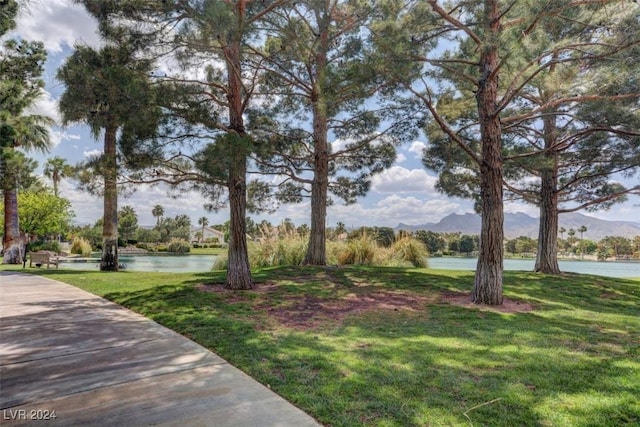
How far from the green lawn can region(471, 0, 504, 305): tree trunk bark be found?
27.9 inches

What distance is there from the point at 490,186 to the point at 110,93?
21.6ft

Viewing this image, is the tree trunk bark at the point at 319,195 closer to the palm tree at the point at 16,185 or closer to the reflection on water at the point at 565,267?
the reflection on water at the point at 565,267

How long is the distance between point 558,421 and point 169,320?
169 inches

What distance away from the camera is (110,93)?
6.16 metres

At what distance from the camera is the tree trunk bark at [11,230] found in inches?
534

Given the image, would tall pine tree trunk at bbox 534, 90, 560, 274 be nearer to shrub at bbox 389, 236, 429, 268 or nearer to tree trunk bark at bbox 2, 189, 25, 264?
shrub at bbox 389, 236, 429, 268

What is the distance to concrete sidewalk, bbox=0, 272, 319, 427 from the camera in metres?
2.36

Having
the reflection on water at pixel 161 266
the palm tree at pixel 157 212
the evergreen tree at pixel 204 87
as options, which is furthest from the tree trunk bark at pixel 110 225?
the palm tree at pixel 157 212

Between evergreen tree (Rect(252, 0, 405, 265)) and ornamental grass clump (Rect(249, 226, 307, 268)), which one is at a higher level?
evergreen tree (Rect(252, 0, 405, 265))

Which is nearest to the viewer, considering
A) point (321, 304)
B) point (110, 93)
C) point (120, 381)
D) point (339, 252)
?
point (120, 381)

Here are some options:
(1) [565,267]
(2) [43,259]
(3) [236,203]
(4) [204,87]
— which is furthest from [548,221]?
(2) [43,259]

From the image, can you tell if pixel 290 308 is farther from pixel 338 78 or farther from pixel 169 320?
pixel 338 78

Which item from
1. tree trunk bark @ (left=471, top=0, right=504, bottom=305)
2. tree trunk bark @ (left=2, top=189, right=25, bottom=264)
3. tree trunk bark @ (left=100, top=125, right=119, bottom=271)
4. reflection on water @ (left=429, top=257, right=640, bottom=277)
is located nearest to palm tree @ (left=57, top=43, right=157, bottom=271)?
tree trunk bark @ (left=100, top=125, right=119, bottom=271)

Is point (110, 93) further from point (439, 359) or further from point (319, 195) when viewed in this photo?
point (439, 359)
